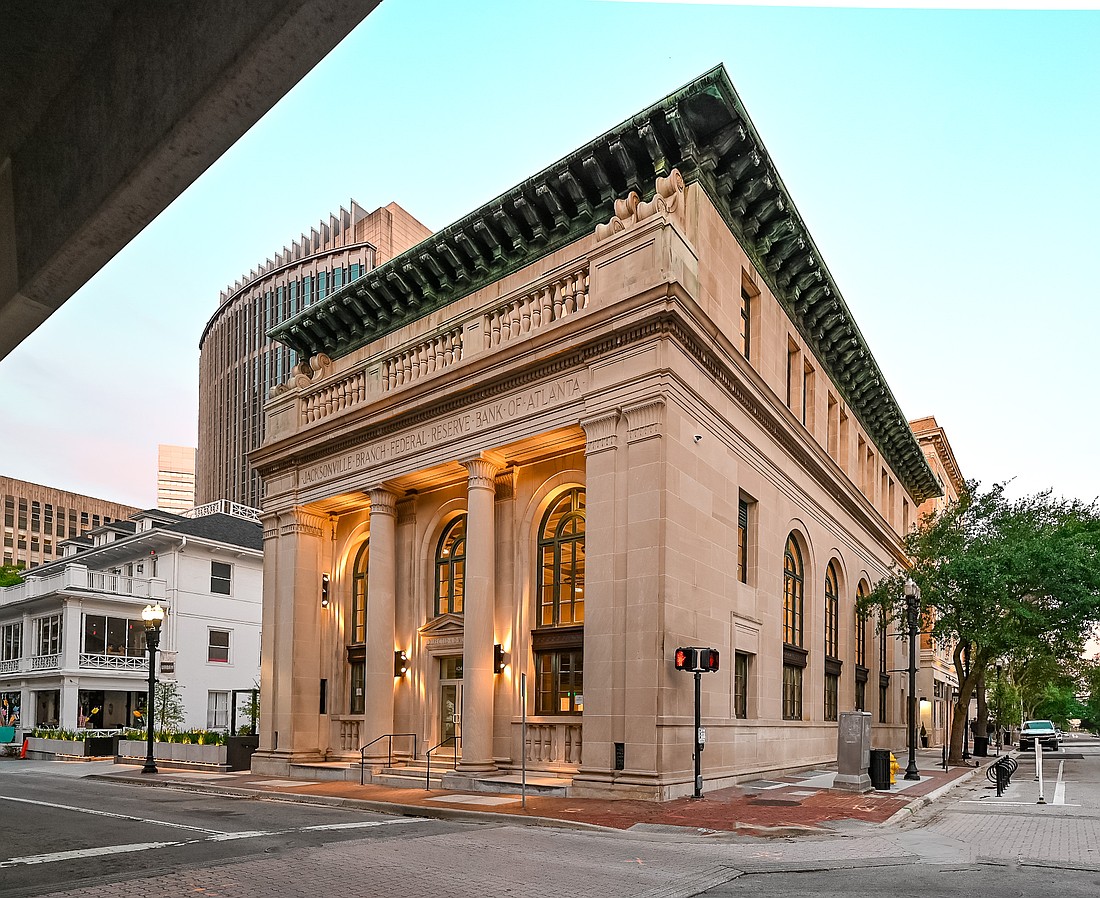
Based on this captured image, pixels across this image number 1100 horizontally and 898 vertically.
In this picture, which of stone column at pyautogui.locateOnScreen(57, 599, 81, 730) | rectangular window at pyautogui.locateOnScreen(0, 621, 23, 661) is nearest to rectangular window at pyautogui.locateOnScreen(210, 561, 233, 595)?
stone column at pyautogui.locateOnScreen(57, 599, 81, 730)

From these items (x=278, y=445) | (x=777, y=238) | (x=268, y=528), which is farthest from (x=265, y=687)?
(x=777, y=238)

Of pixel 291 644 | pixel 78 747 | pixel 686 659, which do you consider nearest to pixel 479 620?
pixel 686 659

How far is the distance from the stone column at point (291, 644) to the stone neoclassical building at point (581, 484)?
8 centimetres

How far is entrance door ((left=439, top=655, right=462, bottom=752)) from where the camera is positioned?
25.3 m

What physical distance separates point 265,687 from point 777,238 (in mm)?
20105

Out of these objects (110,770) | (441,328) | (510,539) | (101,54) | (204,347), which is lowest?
(110,770)

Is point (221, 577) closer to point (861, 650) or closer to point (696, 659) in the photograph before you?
point (861, 650)

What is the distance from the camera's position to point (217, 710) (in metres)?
51.8

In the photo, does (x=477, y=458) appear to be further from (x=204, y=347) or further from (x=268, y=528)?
(x=204, y=347)

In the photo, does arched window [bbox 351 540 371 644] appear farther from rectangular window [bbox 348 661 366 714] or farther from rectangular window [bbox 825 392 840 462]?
rectangular window [bbox 825 392 840 462]

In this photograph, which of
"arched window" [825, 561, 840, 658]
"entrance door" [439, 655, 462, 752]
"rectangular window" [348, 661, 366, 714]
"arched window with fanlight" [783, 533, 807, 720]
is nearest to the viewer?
"entrance door" [439, 655, 462, 752]

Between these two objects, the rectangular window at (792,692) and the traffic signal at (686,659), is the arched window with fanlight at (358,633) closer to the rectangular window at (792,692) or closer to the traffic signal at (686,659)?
the rectangular window at (792,692)

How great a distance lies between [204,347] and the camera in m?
139

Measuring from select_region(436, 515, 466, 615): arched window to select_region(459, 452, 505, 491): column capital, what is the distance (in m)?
3.32
